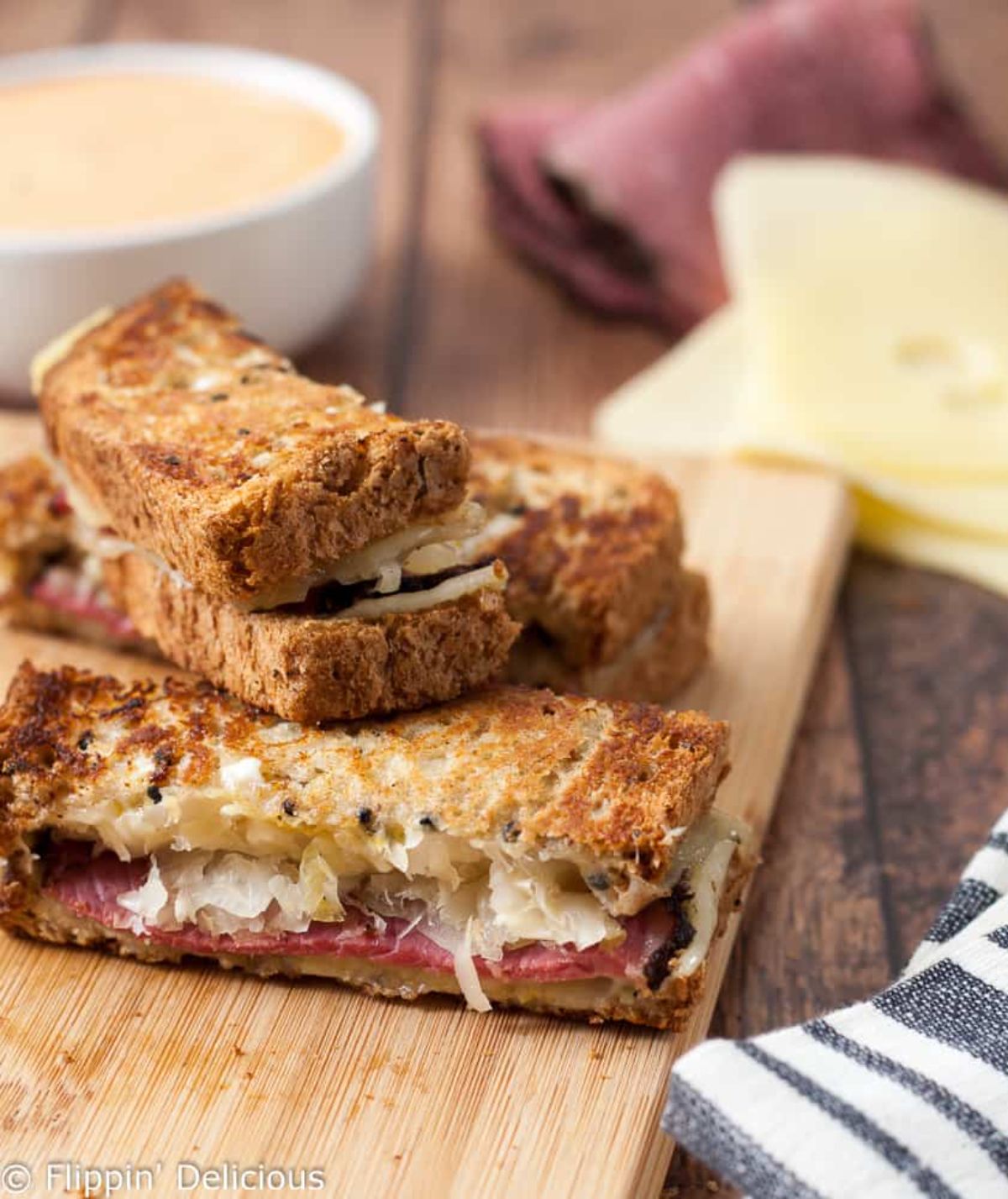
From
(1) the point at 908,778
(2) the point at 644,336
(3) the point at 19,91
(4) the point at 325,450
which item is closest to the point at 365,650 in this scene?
(4) the point at 325,450

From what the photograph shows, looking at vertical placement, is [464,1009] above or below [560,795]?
below

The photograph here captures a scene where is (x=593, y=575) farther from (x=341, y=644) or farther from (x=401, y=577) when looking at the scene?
(x=341, y=644)

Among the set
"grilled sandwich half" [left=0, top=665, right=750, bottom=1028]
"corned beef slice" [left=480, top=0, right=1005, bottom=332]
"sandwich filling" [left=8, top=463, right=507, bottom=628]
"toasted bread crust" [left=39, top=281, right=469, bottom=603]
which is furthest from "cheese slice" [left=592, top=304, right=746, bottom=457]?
"grilled sandwich half" [left=0, top=665, right=750, bottom=1028]

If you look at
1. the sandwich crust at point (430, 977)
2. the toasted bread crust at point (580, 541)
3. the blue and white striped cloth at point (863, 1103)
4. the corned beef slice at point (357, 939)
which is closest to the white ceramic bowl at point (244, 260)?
the toasted bread crust at point (580, 541)

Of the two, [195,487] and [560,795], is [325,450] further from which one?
[560,795]

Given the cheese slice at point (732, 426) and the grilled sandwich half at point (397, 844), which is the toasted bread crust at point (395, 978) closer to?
the grilled sandwich half at point (397, 844)
